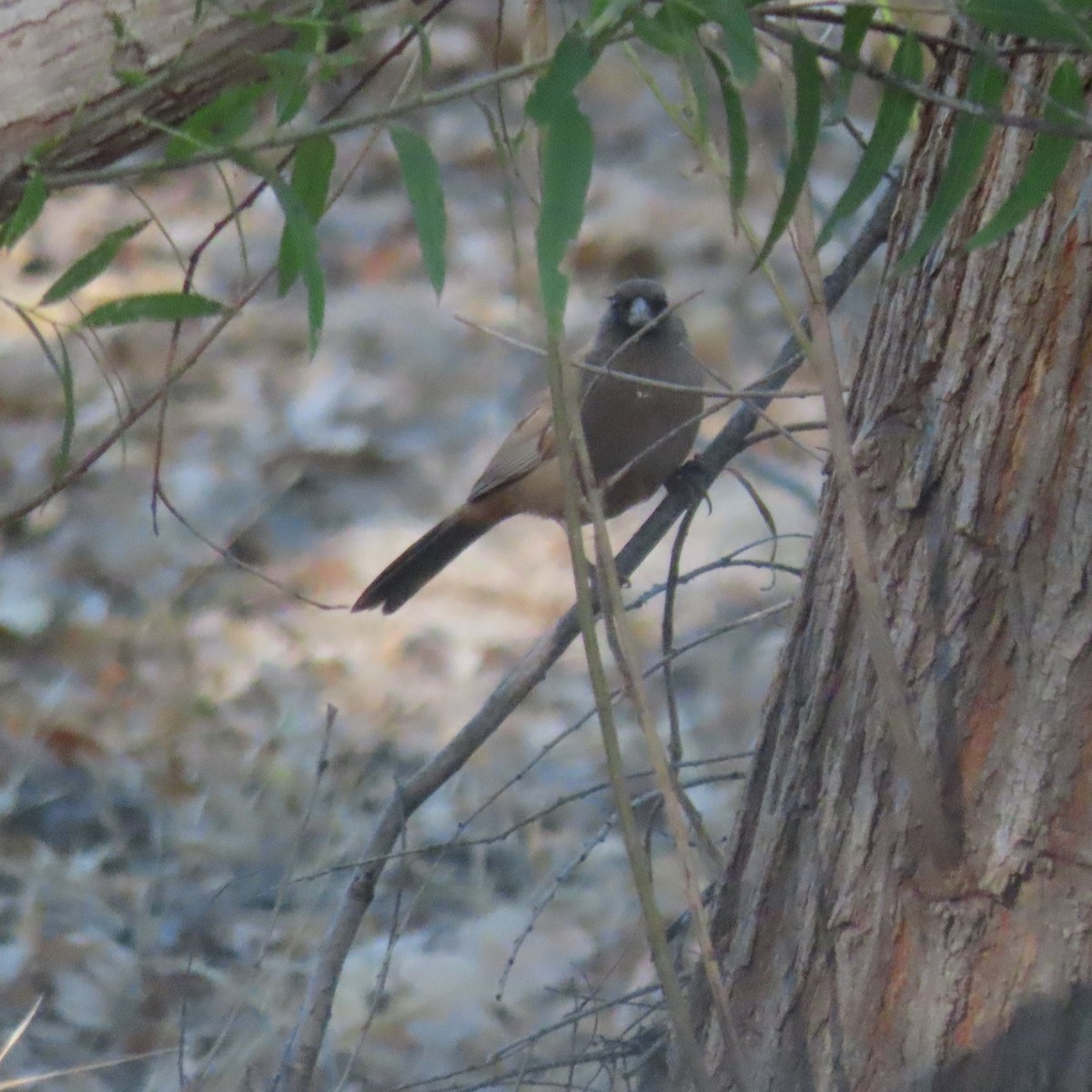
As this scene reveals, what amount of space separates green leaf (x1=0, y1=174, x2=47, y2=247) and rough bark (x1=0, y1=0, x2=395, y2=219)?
0.93 ft

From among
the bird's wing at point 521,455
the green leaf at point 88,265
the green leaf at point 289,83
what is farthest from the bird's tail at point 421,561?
the green leaf at point 289,83

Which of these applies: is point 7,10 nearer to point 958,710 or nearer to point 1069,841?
point 958,710

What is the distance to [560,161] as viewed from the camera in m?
1.45

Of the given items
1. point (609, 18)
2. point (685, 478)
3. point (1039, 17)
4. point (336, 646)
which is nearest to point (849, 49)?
point (1039, 17)

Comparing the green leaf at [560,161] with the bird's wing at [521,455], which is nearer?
the green leaf at [560,161]

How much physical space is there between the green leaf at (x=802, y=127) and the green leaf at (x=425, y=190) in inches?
12.3

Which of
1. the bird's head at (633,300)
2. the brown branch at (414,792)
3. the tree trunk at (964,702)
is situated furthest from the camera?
the bird's head at (633,300)

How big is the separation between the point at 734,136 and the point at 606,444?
10.1ft

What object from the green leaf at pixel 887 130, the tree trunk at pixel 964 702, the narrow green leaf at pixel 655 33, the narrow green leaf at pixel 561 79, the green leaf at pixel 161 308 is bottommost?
the tree trunk at pixel 964 702

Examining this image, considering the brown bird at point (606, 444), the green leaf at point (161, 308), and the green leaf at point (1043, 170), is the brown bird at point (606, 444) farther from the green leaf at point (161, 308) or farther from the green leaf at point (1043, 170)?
the green leaf at point (1043, 170)

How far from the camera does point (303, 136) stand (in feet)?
5.08

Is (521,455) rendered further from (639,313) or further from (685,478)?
(685,478)

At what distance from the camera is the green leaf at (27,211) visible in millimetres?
1771

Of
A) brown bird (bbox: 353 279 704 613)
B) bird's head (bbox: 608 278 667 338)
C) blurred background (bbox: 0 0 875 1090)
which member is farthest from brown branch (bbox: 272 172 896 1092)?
bird's head (bbox: 608 278 667 338)
